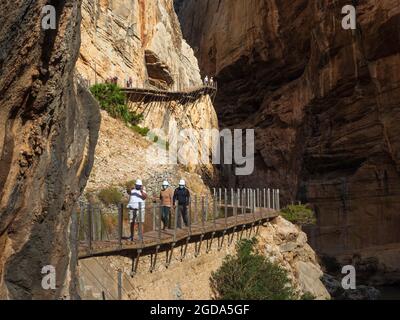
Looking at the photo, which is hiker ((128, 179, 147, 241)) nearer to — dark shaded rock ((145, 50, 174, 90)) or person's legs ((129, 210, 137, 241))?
person's legs ((129, 210, 137, 241))

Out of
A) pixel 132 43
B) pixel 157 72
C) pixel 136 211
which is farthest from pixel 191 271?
pixel 157 72

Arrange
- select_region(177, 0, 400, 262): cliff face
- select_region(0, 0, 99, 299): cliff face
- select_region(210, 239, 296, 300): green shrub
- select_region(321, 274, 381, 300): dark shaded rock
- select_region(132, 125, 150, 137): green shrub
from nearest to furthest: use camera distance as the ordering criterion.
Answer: select_region(0, 0, 99, 299): cliff face → select_region(210, 239, 296, 300): green shrub → select_region(321, 274, 381, 300): dark shaded rock → select_region(132, 125, 150, 137): green shrub → select_region(177, 0, 400, 262): cliff face

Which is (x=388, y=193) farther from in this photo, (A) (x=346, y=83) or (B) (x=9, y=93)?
(B) (x=9, y=93)

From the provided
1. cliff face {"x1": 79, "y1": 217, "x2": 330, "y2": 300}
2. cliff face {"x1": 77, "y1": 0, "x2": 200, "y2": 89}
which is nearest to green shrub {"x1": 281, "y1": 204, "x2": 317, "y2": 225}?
cliff face {"x1": 79, "y1": 217, "x2": 330, "y2": 300}

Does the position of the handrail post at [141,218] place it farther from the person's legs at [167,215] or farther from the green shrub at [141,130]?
the green shrub at [141,130]

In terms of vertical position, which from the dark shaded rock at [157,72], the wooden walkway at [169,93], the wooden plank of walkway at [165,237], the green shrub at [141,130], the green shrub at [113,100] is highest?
the dark shaded rock at [157,72]

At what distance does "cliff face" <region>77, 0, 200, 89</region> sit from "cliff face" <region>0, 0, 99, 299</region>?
16.7 m

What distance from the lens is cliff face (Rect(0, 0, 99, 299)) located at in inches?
265

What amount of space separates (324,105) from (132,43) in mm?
14598

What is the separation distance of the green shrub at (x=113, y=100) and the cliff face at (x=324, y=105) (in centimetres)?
1524

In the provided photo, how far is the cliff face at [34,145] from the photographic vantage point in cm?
672

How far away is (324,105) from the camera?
35.1 m

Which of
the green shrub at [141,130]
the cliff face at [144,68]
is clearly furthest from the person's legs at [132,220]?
the green shrub at [141,130]

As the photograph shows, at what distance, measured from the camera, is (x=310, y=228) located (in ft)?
112
